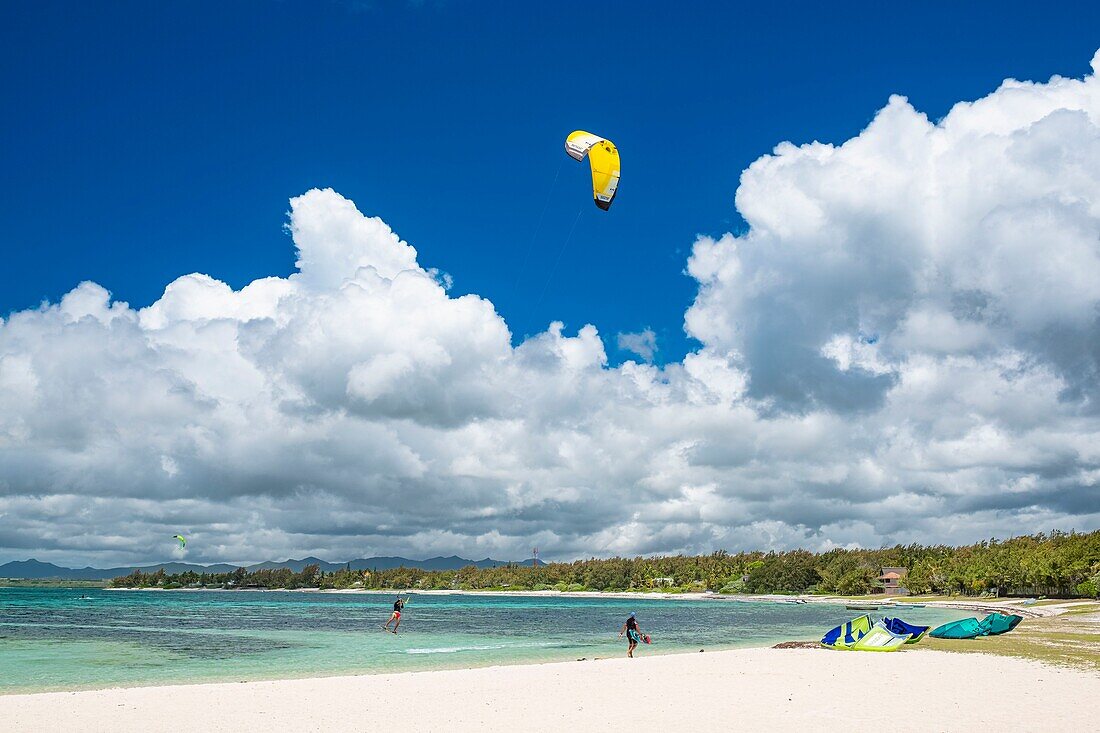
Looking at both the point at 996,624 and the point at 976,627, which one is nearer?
the point at 976,627

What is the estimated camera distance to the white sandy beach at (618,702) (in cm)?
1564

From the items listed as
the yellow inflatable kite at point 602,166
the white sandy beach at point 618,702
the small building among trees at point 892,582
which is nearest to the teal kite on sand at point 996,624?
the white sandy beach at point 618,702

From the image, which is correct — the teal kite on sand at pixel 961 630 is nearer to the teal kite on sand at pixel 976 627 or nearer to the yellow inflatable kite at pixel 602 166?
the teal kite on sand at pixel 976 627

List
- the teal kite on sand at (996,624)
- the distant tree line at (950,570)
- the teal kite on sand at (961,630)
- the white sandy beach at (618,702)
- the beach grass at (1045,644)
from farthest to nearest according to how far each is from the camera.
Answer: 1. the distant tree line at (950,570)
2. the teal kite on sand at (996,624)
3. the teal kite on sand at (961,630)
4. the beach grass at (1045,644)
5. the white sandy beach at (618,702)

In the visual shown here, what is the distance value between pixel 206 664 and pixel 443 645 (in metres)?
14.6

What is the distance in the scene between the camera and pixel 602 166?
2819 cm

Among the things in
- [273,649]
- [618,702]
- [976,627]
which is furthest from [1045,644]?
[273,649]

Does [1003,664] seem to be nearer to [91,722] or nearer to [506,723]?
[506,723]

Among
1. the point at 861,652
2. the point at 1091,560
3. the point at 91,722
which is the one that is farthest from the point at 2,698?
the point at 1091,560

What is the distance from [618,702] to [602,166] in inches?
695

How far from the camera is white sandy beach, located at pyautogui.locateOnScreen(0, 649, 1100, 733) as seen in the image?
15.6 m

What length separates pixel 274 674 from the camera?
2798 centimetres

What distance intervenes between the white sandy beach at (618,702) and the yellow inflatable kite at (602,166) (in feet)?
50.4

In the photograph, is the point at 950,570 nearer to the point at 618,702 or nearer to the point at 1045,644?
the point at 1045,644
